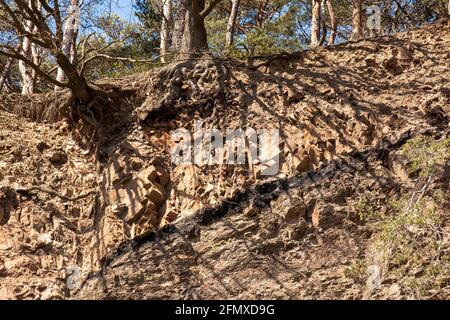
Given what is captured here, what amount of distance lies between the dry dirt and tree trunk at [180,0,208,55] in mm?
471

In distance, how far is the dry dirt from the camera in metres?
6.03

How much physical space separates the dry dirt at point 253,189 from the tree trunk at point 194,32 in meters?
0.47

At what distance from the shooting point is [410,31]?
7980 mm

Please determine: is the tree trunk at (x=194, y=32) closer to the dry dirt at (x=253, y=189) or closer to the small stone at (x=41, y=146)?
the dry dirt at (x=253, y=189)

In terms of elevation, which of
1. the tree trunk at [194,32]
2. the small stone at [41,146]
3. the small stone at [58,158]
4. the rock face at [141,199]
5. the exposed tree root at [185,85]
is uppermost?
the tree trunk at [194,32]

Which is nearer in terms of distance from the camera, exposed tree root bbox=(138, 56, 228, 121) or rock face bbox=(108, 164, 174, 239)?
rock face bbox=(108, 164, 174, 239)

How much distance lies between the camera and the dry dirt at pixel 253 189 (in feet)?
19.8

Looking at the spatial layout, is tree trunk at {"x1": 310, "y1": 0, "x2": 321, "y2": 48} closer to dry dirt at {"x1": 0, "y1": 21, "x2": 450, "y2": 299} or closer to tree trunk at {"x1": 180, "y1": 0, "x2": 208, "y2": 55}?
dry dirt at {"x1": 0, "y1": 21, "x2": 450, "y2": 299}

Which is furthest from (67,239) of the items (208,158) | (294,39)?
(294,39)

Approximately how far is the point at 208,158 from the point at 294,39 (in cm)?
706

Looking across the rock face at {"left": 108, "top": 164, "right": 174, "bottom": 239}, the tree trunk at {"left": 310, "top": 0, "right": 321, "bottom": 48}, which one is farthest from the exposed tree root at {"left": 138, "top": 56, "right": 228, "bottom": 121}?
the tree trunk at {"left": 310, "top": 0, "right": 321, "bottom": 48}

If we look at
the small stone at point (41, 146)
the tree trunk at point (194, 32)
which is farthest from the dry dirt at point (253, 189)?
the tree trunk at point (194, 32)

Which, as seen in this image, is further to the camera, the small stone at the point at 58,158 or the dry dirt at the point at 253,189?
the small stone at the point at 58,158

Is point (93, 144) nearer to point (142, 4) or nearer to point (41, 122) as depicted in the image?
point (41, 122)
